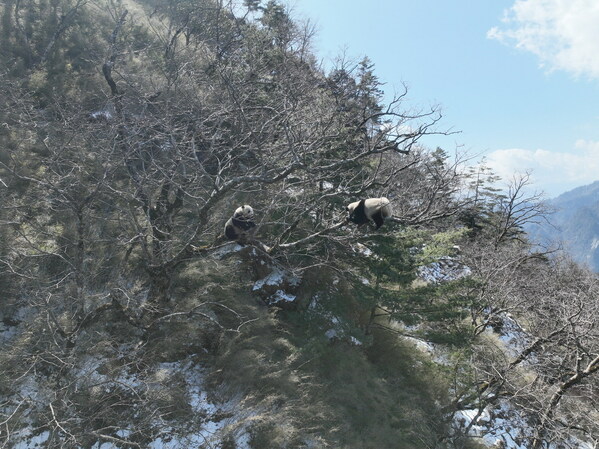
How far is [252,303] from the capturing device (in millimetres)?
10078

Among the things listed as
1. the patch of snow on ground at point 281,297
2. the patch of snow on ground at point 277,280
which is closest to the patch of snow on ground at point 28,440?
the patch of snow on ground at point 277,280

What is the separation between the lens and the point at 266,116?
11875mm

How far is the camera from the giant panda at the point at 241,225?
5.80m

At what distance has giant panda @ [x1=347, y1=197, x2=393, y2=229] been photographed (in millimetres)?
4798

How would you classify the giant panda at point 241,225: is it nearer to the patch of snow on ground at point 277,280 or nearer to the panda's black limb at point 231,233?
the panda's black limb at point 231,233

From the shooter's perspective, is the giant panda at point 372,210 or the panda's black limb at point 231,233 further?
the panda's black limb at point 231,233

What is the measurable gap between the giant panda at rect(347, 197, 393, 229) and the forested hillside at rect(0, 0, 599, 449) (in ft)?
4.69

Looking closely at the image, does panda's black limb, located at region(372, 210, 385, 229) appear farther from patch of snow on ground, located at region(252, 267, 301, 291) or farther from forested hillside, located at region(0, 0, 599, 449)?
patch of snow on ground, located at region(252, 267, 301, 291)

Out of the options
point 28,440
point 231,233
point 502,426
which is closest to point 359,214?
point 231,233

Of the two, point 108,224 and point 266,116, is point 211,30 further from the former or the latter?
point 108,224

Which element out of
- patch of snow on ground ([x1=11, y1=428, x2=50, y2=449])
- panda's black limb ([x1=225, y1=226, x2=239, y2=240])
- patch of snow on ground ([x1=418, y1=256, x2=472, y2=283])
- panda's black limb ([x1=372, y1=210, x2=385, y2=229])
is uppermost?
panda's black limb ([x1=372, y1=210, x2=385, y2=229])

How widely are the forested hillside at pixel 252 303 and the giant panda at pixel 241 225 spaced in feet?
1.44

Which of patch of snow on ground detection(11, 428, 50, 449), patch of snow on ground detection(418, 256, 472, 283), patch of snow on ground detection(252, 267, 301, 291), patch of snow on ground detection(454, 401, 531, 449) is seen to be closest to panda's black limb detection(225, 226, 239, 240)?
patch of snow on ground detection(252, 267, 301, 291)

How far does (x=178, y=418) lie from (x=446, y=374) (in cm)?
730
